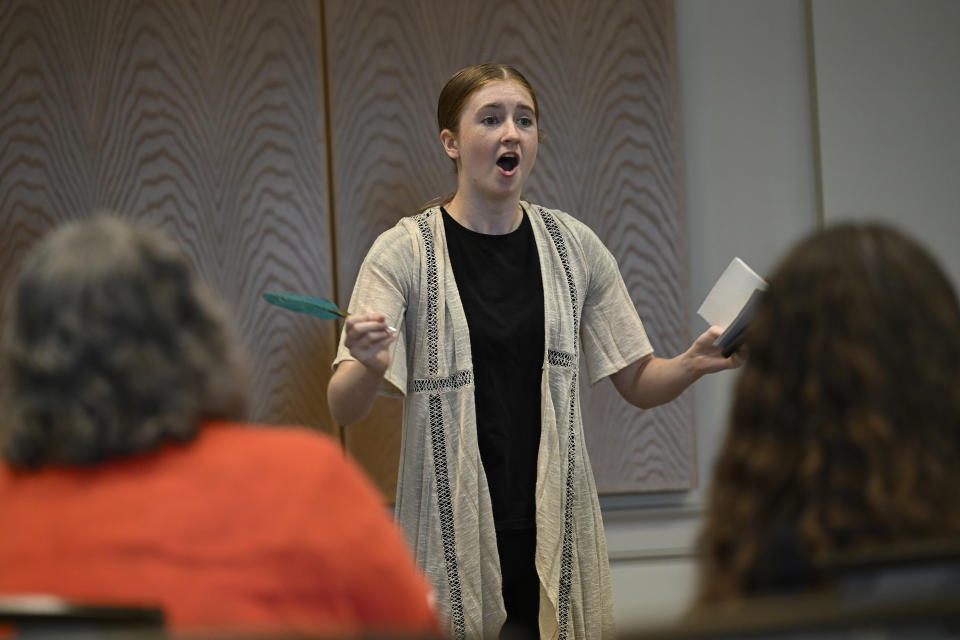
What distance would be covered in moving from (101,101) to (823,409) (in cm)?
273

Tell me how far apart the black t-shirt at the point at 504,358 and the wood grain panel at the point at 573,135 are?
879 mm

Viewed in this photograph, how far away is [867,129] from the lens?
340 cm

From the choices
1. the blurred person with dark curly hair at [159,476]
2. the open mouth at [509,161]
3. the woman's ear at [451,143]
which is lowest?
the blurred person with dark curly hair at [159,476]

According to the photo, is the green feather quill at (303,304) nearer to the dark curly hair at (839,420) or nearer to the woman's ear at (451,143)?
the woman's ear at (451,143)

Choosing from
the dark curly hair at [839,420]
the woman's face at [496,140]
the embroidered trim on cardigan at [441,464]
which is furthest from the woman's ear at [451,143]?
the dark curly hair at [839,420]

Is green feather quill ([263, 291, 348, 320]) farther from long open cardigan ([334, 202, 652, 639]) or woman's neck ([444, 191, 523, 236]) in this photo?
woman's neck ([444, 191, 523, 236])

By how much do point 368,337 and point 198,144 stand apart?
145 cm

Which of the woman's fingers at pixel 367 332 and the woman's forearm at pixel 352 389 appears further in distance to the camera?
the woman's forearm at pixel 352 389

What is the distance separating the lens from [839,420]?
3.55ft

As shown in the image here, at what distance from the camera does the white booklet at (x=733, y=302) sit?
2.29 m

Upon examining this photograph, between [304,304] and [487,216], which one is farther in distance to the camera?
[487,216]

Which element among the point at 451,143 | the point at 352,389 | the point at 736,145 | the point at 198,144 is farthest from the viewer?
the point at 736,145

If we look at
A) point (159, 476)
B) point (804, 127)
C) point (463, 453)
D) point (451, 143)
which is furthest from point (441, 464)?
point (804, 127)

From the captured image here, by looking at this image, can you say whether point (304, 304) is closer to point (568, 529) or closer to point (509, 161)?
point (509, 161)
